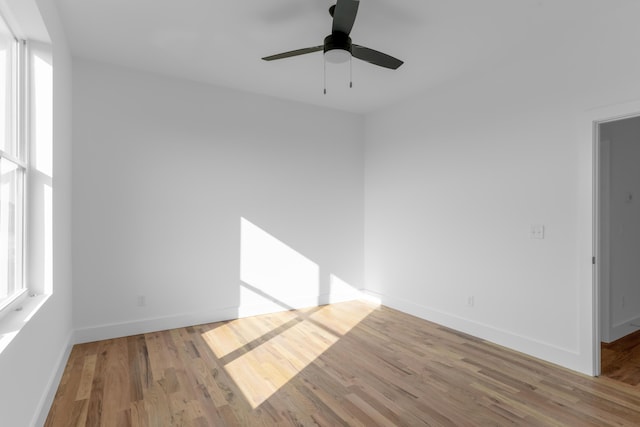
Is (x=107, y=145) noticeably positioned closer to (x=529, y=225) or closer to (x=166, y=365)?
(x=166, y=365)

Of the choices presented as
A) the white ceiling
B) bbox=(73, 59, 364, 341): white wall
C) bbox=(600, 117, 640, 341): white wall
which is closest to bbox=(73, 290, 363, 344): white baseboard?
bbox=(73, 59, 364, 341): white wall

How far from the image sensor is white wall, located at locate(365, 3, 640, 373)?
2771 millimetres

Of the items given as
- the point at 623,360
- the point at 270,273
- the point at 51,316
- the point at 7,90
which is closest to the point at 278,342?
the point at 270,273

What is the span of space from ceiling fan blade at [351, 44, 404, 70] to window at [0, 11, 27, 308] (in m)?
2.05

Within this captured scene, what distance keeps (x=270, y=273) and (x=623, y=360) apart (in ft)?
11.7

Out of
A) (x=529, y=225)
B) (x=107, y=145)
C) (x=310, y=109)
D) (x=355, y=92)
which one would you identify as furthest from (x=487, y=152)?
(x=107, y=145)

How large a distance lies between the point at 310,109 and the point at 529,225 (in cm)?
298

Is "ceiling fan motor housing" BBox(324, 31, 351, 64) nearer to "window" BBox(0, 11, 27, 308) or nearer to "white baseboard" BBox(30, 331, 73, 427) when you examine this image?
"window" BBox(0, 11, 27, 308)

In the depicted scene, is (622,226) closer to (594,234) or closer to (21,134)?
(594,234)

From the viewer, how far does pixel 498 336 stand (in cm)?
338

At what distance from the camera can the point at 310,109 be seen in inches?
186

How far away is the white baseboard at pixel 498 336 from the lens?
2.88 meters

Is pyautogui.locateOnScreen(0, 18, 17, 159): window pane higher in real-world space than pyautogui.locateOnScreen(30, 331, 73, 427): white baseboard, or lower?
higher

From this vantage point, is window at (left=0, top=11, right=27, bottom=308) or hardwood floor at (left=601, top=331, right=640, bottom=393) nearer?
window at (left=0, top=11, right=27, bottom=308)
